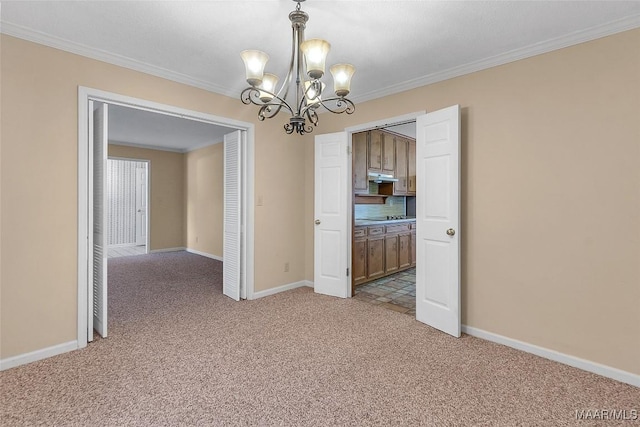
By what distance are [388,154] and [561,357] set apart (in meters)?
3.78

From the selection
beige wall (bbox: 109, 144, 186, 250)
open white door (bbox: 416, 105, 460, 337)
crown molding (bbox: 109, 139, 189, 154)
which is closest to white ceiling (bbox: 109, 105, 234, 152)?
crown molding (bbox: 109, 139, 189, 154)

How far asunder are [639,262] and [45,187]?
14.1ft

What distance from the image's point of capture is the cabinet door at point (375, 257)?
4.59 metres

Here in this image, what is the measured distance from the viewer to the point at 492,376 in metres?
2.14

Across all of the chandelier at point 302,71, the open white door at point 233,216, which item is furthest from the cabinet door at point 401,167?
the chandelier at point 302,71

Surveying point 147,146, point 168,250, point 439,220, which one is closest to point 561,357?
point 439,220

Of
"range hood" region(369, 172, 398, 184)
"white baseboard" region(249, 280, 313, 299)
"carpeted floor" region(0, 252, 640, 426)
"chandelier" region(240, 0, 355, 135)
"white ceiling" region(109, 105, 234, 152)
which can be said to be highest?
"white ceiling" region(109, 105, 234, 152)

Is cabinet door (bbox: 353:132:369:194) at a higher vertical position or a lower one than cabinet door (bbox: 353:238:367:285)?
higher

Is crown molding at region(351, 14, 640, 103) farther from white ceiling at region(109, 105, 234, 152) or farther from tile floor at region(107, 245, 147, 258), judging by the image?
tile floor at region(107, 245, 147, 258)

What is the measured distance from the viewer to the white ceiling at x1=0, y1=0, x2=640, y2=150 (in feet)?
6.57

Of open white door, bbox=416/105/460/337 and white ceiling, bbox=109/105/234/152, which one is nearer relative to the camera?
open white door, bbox=416/105/460/337

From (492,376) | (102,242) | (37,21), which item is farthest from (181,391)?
(37,21)

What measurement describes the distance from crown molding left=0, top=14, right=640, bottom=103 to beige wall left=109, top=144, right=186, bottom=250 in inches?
181

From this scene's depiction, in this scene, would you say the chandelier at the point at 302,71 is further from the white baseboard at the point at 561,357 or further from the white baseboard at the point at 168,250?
the white baseboard at the point at 168,250
